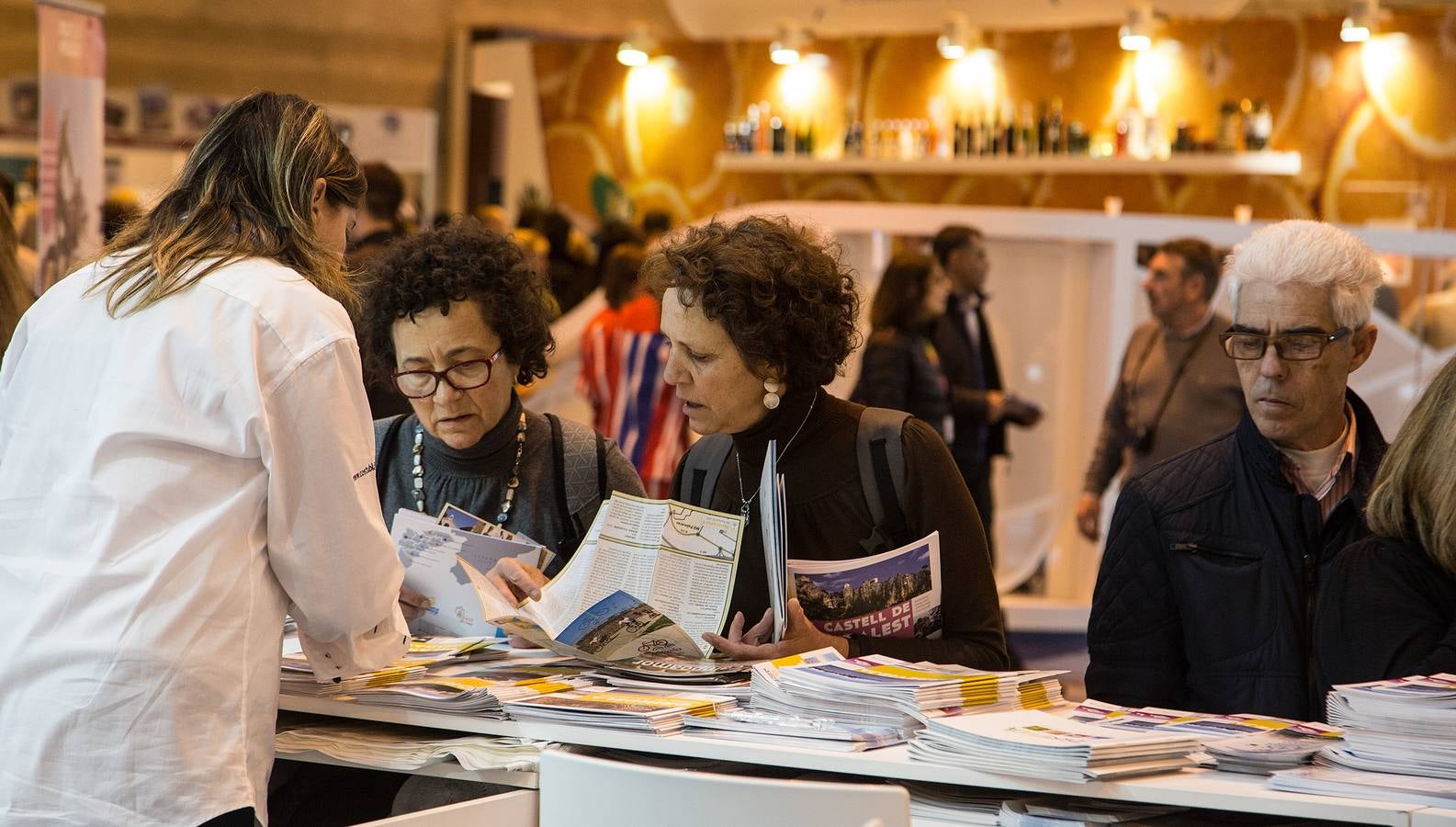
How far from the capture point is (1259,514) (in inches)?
102

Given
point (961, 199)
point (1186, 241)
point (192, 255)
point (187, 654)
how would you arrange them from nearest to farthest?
point (187, 654)
point (192, 255)
point (1186, 241)
point (961, 199)

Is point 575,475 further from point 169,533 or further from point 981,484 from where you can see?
point 981,484

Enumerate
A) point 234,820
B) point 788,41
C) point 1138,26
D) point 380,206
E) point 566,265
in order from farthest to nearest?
point 788,41 < point 1138,26 < point 566,265 < point 380,206 < point 234,820

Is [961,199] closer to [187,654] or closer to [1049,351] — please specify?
[1049,351]

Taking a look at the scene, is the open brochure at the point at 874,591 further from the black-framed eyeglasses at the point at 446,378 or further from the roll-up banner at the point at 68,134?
the roll-up banner at the point at 68,134

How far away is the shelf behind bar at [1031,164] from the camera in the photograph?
9180 millimetres

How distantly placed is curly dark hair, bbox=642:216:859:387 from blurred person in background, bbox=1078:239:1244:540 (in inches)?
132

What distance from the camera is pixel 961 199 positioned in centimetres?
1039

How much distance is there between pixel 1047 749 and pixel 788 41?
9.06m

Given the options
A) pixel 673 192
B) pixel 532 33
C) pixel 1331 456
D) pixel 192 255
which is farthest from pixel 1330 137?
pixel 192 255

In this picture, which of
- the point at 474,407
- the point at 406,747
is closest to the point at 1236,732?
the point at 406,747

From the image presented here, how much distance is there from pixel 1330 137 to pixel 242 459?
8.60m

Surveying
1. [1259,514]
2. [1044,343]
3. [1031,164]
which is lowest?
[1259,514]

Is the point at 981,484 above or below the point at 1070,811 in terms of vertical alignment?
below
